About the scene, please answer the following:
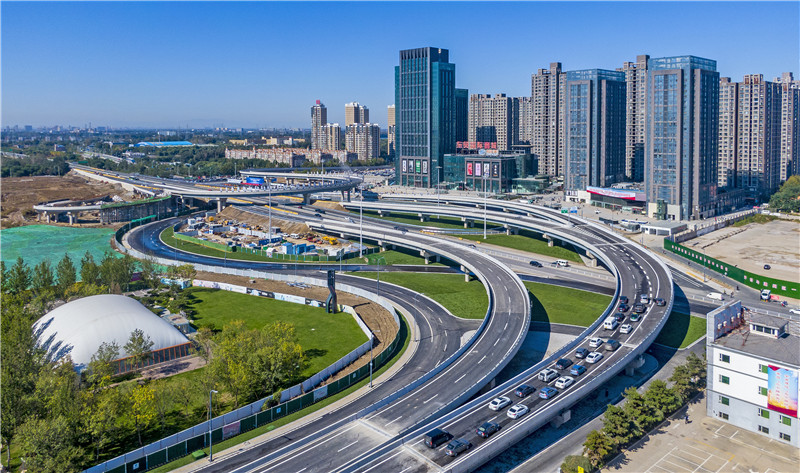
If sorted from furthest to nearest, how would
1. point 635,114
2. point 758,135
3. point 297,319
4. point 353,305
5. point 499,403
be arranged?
point 635,114, point 758,135, point 353,305, point 297,319, point 499,403

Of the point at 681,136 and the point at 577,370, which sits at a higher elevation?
the point at 681,136

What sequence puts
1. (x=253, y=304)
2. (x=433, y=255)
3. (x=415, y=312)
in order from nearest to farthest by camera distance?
(x=415, y=312)
(x=253, y=304)
(x=433, y=255)

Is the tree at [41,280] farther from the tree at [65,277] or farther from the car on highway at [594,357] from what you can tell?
the car on highway at [594,357]

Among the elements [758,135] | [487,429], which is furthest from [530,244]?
[758,135]

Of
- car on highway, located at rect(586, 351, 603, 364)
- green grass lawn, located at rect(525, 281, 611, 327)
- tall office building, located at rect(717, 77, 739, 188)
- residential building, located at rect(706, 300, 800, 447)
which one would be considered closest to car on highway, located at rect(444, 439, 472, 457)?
car on highway, located at rect(586, 351, 603, 364)

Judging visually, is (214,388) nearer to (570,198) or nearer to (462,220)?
(462,220)

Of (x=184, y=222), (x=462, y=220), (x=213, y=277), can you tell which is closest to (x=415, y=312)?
(x=213, y=277)

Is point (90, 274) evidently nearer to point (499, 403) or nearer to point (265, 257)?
point (265, 257)
